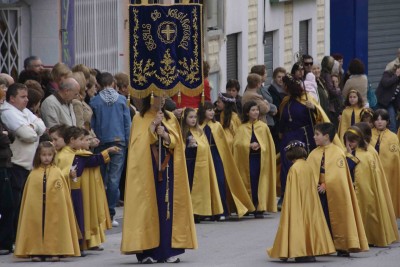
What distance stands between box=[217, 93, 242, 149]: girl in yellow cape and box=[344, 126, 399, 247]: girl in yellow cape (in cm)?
317

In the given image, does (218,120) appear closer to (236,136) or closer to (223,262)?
(236,136)

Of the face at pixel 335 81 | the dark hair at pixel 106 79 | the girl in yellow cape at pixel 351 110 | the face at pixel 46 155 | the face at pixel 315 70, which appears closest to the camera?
the face at pixel 46 155

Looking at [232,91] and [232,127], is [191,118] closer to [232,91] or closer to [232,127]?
[232,127]

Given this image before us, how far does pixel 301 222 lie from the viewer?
679 inches

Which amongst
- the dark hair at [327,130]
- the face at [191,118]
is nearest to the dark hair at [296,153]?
the dark hair at [327,130]

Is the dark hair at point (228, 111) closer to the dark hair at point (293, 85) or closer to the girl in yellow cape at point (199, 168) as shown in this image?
the girl in yellow cape at point (199, 168)

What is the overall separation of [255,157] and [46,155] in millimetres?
5301

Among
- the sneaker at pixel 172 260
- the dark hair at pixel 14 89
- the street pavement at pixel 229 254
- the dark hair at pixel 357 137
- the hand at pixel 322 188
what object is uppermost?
the dark hair at pixel 14 89

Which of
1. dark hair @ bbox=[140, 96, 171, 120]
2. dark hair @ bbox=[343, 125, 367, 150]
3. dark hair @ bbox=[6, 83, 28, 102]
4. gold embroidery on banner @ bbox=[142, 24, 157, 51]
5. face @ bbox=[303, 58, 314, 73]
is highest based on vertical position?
gold embroidery on banner @ bbox=[142, 24, 157, 51]

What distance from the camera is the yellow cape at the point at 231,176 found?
2144cm

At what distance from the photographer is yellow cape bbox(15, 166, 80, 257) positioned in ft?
56.0

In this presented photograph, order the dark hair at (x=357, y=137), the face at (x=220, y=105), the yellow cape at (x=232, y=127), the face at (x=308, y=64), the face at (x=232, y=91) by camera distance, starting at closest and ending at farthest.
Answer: the dark hair at (x=357, y=137) → the yellow cape at (x=232, y=127) → the face at (x=220, y=105) → the face at (x=232, y=91) → the face at (x=308, y=64)

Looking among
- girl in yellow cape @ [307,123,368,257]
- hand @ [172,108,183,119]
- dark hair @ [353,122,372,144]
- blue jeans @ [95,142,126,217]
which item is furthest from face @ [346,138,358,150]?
blue jeans @ [95,142,126,217]

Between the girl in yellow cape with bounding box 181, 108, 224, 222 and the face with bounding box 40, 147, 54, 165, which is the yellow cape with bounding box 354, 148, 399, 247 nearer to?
the girl in yellow cape with bounding box 181, 108, 224, 222
